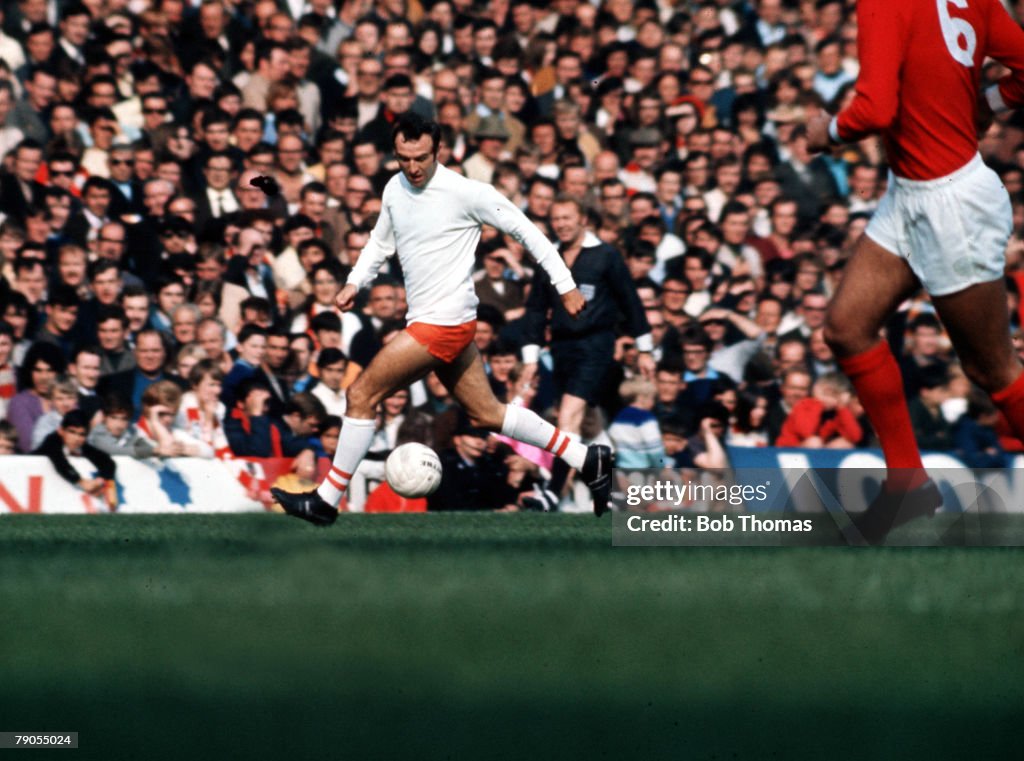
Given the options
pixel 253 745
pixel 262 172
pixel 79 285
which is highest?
pixel 262 172

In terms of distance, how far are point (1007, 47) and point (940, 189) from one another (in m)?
0.59

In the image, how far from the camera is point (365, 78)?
1210 cm

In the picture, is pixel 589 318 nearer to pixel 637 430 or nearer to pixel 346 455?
pixel 637 430

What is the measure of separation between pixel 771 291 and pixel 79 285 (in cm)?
457

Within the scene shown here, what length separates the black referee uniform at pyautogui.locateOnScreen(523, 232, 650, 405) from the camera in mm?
9875

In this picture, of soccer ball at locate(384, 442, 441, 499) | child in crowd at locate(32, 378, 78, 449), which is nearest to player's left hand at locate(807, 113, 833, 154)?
soccer ball at locate(384, 442, 441, 499)

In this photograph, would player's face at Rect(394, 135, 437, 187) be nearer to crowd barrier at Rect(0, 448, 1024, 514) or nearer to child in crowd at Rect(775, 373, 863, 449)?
crowd barrier at Rect(0, 448, 1024, 514)

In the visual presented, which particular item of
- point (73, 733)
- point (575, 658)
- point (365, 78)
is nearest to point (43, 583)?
point (73, 733)

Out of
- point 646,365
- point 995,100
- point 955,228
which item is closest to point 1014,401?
point 955,228

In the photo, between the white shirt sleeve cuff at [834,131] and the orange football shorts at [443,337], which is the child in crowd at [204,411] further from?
the white shirt sleeve cuff at [834,131]

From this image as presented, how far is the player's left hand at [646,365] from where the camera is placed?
1022 cm

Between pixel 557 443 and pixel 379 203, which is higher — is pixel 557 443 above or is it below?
below

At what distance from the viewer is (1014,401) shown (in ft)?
20.6

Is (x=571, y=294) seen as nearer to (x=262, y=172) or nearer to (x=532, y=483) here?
(x=532, y=483)
